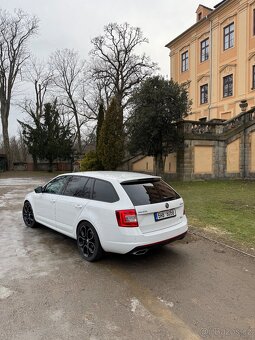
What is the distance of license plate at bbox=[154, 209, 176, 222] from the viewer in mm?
4780

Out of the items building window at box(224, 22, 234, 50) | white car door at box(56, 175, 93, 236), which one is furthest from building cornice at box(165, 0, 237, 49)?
white car door at box(56, 175, 93, 236)

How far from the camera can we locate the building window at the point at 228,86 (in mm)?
27016

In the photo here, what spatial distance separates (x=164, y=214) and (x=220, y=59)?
89.0 ft

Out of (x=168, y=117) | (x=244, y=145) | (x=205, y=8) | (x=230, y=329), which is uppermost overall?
(x=205, y=8)

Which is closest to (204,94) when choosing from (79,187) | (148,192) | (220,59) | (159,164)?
(220,59)

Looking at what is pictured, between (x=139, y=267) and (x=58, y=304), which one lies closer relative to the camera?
(x=58, y=304)

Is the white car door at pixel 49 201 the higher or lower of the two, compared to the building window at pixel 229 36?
lower

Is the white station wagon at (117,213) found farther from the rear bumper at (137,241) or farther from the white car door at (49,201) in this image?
the white car door at (49,201)

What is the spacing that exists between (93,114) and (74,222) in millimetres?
38255

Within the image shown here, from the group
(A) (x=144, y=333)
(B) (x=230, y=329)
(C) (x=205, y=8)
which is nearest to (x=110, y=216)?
(A) (x=144, y=333)

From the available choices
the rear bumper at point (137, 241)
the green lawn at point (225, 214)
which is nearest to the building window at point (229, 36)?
the green lawn at point (225, 214)

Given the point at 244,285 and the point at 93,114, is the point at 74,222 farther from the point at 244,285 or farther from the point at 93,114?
the point at 93,114

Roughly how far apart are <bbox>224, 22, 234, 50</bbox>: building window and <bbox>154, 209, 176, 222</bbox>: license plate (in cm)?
2661

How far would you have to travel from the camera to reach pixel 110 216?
15.1 ft
